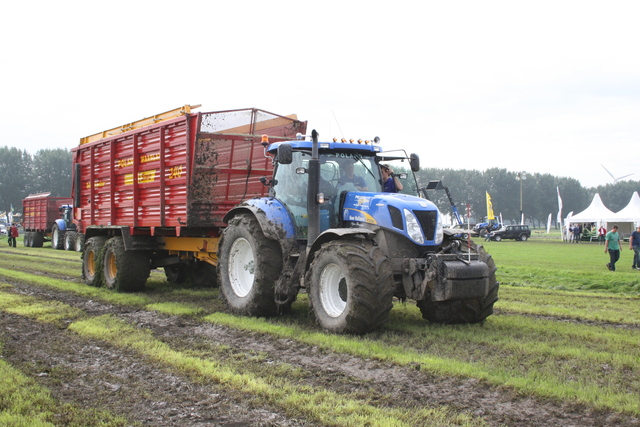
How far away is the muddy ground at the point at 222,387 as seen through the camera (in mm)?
4477

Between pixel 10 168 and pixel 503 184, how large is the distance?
276 feet

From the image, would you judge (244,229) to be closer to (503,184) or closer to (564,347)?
(564,347)

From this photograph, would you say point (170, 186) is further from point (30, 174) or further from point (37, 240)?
point (30, 174)

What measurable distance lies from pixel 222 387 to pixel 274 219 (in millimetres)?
3587

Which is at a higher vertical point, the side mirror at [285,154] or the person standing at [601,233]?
the side mirror at [285,154]

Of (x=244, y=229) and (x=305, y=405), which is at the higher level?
(x=244, y=229)

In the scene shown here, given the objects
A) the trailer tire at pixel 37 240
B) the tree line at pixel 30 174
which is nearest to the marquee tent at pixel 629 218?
the trailer tire at pixel 37 240

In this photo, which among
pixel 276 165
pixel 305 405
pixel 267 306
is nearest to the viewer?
pixel 305 405

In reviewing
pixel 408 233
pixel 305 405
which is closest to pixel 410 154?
pixel 408 233

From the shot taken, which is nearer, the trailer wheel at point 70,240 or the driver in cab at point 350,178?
the driver in cab at point 350,178

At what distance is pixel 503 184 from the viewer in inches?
4395

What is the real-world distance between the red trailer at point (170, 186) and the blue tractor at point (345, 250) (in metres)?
1.39

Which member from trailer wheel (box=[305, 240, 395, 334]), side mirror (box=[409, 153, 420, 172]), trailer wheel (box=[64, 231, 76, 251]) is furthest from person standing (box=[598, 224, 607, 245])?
trailer wheel (box=[305, 240, 395, 334])

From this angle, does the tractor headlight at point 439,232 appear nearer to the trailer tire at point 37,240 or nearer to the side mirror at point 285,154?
the side mirror at point 285,154
